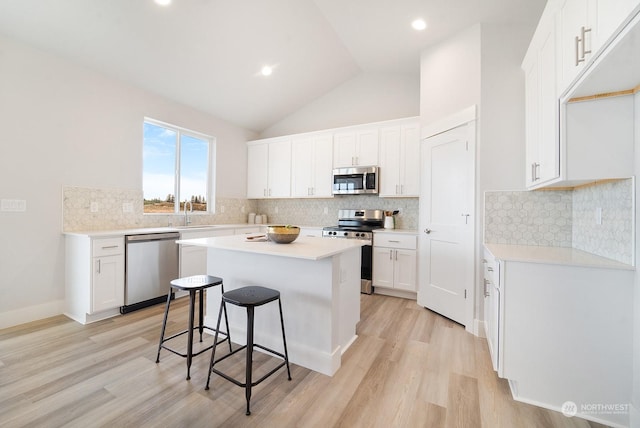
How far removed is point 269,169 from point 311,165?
2.94 feet

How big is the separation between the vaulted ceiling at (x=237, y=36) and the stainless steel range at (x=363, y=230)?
89.0 inches

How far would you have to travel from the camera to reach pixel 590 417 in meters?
1.61

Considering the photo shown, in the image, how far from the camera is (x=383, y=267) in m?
3.91

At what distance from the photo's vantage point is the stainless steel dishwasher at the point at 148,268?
3119 mm

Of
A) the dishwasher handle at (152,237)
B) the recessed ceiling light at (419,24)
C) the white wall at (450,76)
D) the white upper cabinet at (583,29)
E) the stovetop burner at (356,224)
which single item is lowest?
the dishwasher handle at (152,237)

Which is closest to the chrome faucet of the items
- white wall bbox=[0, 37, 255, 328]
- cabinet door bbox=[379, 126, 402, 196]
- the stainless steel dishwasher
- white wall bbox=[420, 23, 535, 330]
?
the stainless steel dishwasher

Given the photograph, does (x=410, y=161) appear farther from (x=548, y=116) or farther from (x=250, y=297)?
(x=250, y=297)

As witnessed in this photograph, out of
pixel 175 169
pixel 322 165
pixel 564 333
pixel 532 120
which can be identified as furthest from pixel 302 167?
pixel 564 333

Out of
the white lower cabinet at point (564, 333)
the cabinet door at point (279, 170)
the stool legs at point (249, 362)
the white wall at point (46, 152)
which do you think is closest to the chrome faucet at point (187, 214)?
the white wall at point (46, 152)

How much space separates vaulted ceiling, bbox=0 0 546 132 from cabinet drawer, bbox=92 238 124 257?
197 cm

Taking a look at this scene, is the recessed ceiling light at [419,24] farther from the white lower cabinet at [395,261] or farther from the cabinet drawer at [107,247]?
the cabinet drawer at [107,247]

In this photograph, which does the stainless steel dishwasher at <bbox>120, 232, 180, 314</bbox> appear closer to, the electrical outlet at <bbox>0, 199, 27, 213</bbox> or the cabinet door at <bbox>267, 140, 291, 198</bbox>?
the electrical outlet at <bbox>0, 199, 27, 213</bbox>

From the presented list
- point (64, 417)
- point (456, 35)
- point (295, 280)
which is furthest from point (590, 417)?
point (456, 35)

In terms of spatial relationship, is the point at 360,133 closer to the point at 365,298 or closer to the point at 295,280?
the point at 365,298
